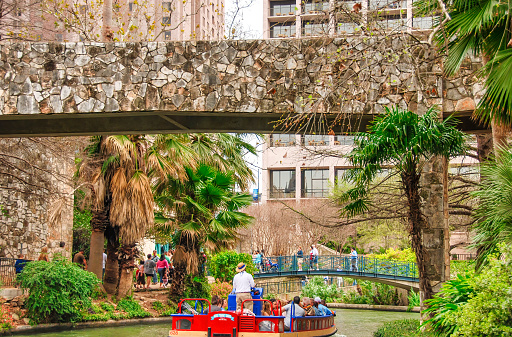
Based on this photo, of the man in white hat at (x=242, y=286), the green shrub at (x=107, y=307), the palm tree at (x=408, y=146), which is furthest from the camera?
the green shrub at (x=107, y=307)

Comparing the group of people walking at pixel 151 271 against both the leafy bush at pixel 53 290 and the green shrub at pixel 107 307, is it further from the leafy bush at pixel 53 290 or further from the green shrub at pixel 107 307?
the leafy bush at pixel 53 290

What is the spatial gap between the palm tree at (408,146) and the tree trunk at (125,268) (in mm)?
12507

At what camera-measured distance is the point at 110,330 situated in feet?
61.9

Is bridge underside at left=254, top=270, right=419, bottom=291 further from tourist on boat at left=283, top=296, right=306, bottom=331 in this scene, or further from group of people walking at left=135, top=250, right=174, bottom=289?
tourist on boat at left=283, top=296, right=306, bottom=331

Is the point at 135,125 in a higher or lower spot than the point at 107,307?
higher

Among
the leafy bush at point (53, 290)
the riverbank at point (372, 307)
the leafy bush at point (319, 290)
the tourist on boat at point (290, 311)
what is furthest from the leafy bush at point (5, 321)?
the riverbank at point (372, 307)

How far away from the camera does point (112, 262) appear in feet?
72.2

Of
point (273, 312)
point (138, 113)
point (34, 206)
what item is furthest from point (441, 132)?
point (34, 206)

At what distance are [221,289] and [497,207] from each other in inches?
632

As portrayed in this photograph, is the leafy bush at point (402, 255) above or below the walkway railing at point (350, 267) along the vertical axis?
above

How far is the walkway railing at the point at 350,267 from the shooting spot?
97.6 ft

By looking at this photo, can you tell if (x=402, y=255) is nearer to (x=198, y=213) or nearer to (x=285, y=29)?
(x=198, y=213)

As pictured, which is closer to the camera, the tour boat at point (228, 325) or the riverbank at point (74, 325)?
the tour boat at point (228, 325)

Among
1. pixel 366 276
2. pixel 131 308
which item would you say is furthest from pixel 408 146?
pixel 366 276
